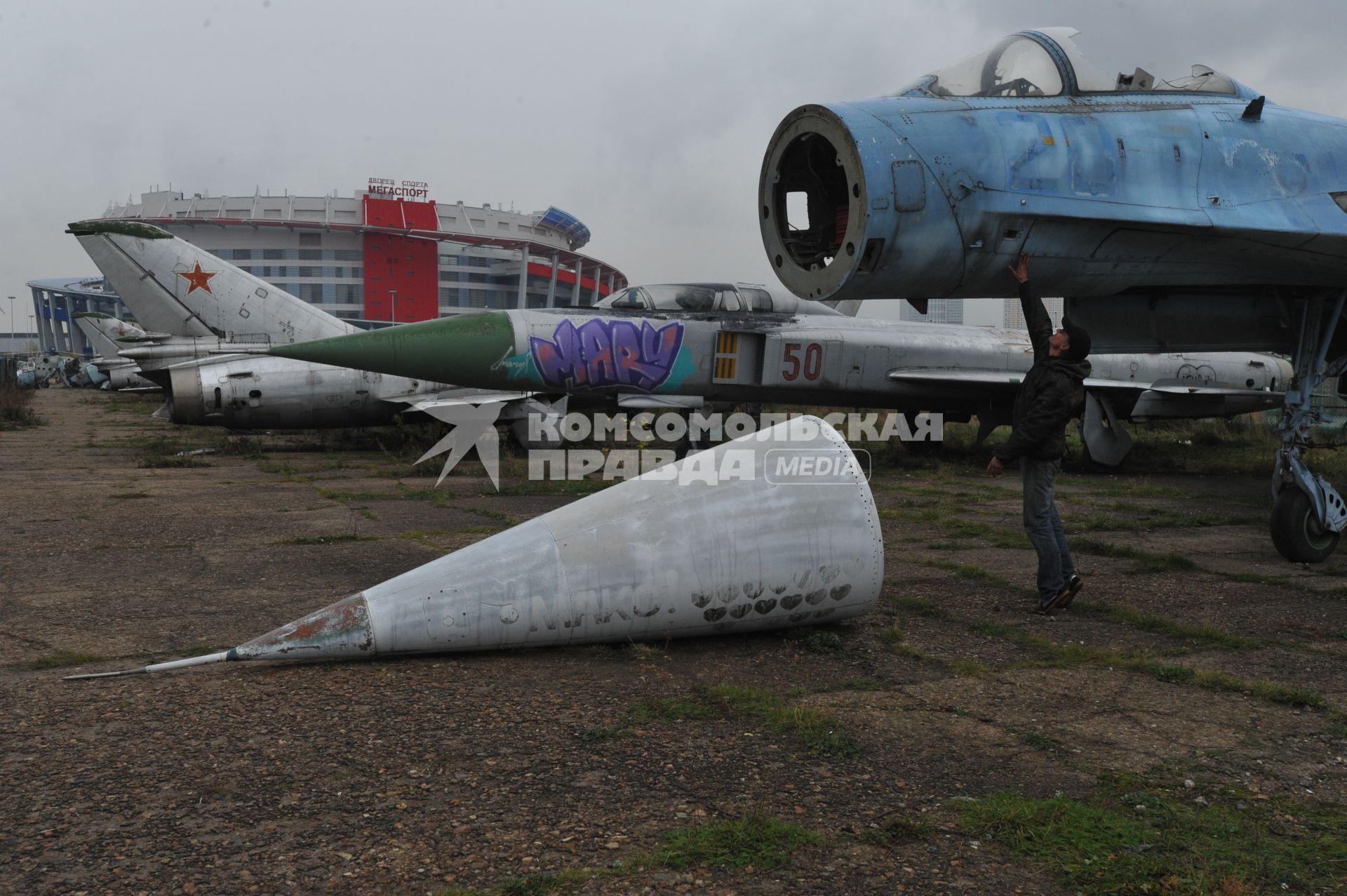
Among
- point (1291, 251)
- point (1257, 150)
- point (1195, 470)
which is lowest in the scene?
point (1195, 470)

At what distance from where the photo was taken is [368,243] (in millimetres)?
88750

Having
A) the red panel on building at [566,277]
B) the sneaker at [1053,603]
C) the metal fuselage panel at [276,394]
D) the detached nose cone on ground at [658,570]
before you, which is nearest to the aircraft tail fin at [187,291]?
the metal fuselage panel at [276,394]

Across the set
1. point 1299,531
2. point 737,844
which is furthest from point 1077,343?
point 737,844

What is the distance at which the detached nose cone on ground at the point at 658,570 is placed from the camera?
4051 millimetres

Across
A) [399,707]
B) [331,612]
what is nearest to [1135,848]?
[399,707]

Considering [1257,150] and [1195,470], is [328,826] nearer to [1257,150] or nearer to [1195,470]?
[1257,150]

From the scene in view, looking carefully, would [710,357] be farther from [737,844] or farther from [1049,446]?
[737,844]

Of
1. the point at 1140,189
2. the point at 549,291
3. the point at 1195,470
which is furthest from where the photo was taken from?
the point at 549,291

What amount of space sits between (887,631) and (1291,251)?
414cm

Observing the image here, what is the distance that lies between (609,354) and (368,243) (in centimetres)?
8477

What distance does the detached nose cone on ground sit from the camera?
4051mm

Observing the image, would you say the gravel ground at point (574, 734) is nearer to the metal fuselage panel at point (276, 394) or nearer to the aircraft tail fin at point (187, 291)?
the metal fuselage panel at point (276, 394)

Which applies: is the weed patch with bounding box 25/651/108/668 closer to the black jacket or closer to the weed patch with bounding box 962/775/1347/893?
the weed patch with bounding box 962/775/1347/893

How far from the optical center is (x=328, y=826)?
103 inches
